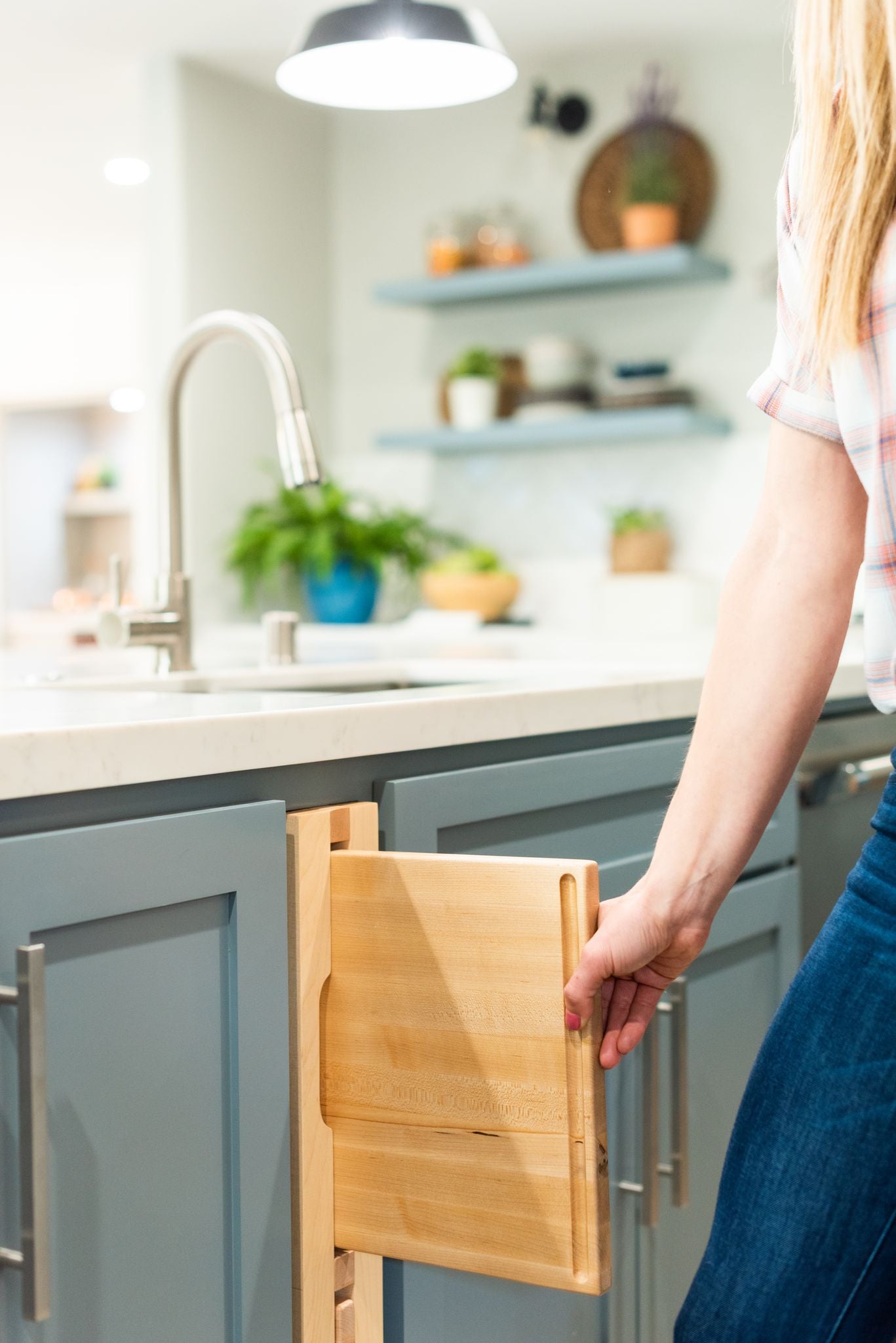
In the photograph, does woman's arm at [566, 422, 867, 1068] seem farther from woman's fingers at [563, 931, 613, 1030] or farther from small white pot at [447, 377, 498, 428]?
small white pot at [447, 377, 498, 428]

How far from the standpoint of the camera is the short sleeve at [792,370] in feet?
2.68

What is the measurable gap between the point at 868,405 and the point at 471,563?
2969 mm

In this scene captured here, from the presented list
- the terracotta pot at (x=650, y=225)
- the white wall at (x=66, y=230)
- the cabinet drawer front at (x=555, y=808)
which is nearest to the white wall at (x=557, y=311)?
the terracotta pot at (x=650, y=225)

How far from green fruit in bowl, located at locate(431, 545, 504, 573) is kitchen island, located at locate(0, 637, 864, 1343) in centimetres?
247

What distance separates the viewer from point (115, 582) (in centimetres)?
171

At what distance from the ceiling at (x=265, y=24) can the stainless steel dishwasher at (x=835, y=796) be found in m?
2.24

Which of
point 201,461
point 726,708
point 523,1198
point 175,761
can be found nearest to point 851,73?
point 726,708

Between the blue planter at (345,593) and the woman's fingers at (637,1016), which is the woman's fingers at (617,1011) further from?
the blue planter at (345,593)

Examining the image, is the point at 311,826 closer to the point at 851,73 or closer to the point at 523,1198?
the point at 523,1198

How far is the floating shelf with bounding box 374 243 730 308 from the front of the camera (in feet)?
11.6

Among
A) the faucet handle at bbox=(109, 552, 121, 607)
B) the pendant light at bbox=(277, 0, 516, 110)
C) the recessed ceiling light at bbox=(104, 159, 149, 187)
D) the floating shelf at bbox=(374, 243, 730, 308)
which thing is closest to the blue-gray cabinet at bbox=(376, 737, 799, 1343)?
the faucet handle at bbox=(109, 552, 121, 607)

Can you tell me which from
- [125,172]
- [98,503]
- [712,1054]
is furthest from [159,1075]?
[98,503]

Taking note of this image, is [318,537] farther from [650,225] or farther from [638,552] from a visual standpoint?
[650,225]

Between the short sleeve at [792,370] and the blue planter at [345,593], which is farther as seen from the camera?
the blue planter at [345,593]
